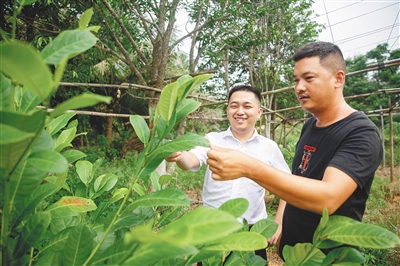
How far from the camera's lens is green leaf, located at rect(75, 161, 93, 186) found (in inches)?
26.5

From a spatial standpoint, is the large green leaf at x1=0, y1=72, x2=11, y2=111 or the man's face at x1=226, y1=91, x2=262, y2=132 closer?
the large green leaf at x1=0, y1=72, x2=11, y2=111

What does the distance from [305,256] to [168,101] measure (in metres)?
0.34

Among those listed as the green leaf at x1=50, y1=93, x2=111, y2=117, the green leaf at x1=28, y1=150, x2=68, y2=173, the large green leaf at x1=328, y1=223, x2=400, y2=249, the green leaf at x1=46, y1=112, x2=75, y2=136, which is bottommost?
the large green leaf at x1=328, y1=223, x2=400, y2=249

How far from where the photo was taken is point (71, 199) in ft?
1.54

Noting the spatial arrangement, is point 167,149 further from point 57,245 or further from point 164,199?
point 57,245

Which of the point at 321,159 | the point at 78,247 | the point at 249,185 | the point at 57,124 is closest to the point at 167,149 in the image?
the point at 78,247

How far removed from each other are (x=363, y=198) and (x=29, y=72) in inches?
46.1

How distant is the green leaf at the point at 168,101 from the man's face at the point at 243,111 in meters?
1.43

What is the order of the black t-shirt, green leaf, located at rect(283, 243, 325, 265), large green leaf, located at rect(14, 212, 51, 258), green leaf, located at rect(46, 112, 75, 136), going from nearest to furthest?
large green leaf, located at rect(14, 212, 51, 258), green leaf, located at rect(283, 243, 325, 265), green leaf, located at rect(46, 112, 75, 136), the black t-shirt

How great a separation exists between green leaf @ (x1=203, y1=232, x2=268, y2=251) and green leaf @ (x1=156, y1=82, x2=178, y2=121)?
19 cm

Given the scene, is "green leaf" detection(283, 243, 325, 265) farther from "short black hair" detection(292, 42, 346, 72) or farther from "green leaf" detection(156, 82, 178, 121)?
"short black hair" detection(292, 42, 346, 72)

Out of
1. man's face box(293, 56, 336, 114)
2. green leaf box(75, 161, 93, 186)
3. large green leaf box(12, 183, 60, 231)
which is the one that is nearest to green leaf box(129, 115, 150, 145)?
large green leaf box(12, 183, 60, 231)

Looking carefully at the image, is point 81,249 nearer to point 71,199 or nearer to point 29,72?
point 71,199

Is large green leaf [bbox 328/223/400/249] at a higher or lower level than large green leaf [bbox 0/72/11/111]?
lower
